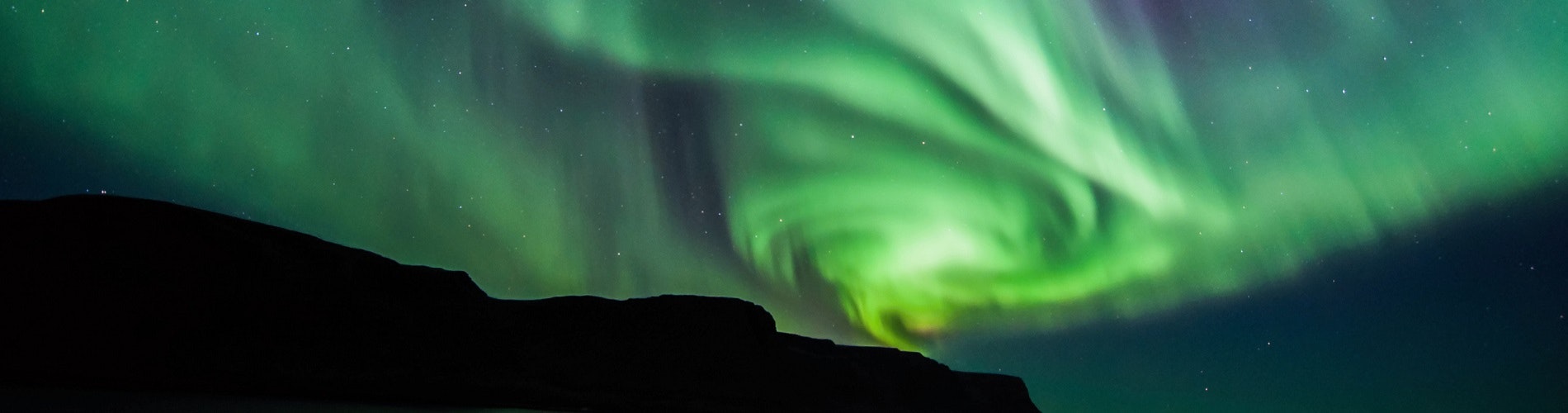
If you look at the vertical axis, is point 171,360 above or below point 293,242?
below

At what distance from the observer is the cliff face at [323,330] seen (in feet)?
71.7

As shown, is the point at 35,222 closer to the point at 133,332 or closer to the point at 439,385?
the point at 133,332

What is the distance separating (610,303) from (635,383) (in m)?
7.79

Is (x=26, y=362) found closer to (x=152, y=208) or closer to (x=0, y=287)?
(x=0, y=287)

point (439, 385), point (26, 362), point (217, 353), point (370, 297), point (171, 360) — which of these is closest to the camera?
point (26, 362)

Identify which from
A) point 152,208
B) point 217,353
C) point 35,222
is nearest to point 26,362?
point 217,353

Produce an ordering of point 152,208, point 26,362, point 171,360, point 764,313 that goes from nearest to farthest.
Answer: point 26,362 → point 171,360 → point 152,208 → point 764,313

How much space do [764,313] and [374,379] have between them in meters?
25.6

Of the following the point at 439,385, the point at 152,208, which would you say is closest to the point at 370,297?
the point at 439,385

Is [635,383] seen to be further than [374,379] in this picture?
Yes

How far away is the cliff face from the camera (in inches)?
860

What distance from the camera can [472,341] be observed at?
34.8 metres

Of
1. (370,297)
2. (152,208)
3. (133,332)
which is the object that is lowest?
(133,332)

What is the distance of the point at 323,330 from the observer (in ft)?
93.7
